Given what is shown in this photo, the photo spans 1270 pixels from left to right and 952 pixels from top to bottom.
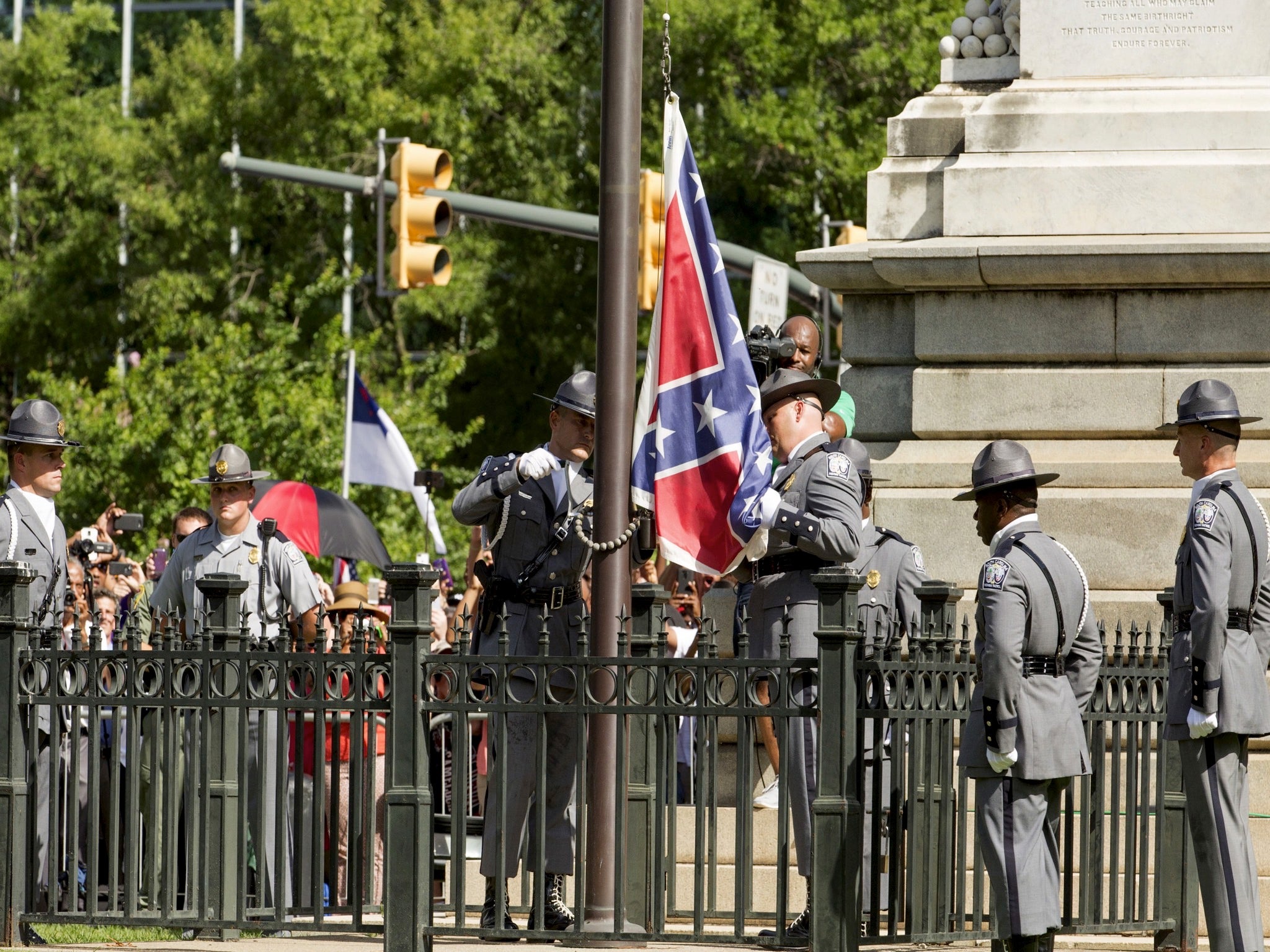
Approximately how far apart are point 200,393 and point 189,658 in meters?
21.9

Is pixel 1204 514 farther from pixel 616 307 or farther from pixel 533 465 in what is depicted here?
pixel 533 465

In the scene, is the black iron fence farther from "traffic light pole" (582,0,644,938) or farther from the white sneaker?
the white sneaker

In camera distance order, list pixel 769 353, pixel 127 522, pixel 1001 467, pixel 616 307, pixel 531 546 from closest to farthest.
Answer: pixel 1001 467
pixel 616 307
pixel 531 546
pixel 769 353
pixel 127 522

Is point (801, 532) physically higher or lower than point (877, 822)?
higher

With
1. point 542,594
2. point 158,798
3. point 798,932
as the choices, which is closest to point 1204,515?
point 798,932

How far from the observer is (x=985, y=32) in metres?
11.3

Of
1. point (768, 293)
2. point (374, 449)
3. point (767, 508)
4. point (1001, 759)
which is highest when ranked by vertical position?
point (768, 293)

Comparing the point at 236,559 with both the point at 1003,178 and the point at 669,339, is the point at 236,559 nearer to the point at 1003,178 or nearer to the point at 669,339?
the point at 669,339

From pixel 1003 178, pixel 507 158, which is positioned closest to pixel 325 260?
pixel 507 158

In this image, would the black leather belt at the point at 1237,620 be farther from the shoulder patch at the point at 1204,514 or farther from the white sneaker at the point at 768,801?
the white sneaker at the point at 768,801

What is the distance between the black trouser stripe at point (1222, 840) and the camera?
7566 millimetres

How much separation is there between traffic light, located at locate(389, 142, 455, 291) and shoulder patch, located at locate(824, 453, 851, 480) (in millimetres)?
7617

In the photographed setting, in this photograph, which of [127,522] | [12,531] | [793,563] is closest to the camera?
[793,563]

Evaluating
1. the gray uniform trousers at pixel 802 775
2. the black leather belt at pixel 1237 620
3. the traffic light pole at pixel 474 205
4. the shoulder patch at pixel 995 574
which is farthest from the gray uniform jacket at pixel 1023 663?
the traffic light pole at pixel 474 205
